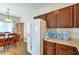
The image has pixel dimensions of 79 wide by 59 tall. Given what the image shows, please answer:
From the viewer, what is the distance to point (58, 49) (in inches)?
85.5

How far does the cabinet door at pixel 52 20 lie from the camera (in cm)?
234

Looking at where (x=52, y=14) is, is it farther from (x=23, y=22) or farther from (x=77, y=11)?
(x=23, y=22)

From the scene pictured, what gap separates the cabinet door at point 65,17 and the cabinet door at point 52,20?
0.32 ft

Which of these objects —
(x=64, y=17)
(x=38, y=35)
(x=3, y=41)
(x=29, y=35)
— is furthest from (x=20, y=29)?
(x=64, y=17)

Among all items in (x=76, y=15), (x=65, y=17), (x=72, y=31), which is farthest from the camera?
(x=72, y=31)

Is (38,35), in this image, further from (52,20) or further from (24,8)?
(24,8)

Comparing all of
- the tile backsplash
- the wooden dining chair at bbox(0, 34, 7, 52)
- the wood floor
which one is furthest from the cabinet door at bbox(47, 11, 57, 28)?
the wooden dining chair at bbox(0, 34, 7, 52)

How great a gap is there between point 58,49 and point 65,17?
725 millimetres

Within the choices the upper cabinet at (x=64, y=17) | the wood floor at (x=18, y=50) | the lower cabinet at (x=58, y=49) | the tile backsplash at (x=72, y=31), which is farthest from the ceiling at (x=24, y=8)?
the lower cabinet at (x=58, y=49)

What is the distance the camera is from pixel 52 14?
236 cm

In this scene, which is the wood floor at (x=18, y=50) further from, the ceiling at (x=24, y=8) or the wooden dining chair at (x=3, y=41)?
the ceiling at (x=24, y=8)

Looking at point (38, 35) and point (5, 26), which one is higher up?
point (5, 26)
